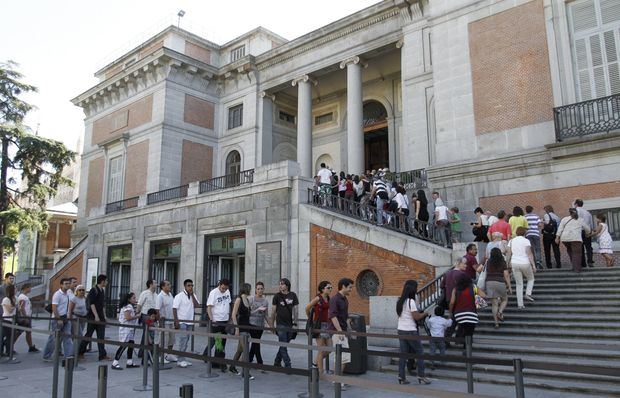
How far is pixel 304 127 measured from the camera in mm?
27438

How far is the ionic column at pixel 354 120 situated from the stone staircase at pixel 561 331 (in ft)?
41.3

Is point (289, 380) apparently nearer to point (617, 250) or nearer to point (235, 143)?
point (617, 250)

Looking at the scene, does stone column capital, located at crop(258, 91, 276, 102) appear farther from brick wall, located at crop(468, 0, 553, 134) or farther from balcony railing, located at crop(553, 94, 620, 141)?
balcony railing, located at crop(553, 94, 620, 141)

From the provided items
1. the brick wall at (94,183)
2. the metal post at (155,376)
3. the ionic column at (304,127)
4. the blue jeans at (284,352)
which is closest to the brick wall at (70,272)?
the brick wall at (94,183)

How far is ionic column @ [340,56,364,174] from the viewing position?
79.5 feet

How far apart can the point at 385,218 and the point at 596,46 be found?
9.17 m

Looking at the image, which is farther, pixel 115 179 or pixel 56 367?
pixel 115 179

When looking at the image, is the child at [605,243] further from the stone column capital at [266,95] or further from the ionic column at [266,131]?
the stone column capital at [266,95]

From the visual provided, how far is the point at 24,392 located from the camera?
314 inches

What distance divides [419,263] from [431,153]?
9.61 m

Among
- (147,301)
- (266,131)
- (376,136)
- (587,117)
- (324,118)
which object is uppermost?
(324,118)

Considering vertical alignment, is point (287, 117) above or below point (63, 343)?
above

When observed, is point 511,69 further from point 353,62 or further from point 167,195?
point 167,195

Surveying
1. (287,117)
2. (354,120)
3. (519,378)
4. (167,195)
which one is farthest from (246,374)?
(287,117)
